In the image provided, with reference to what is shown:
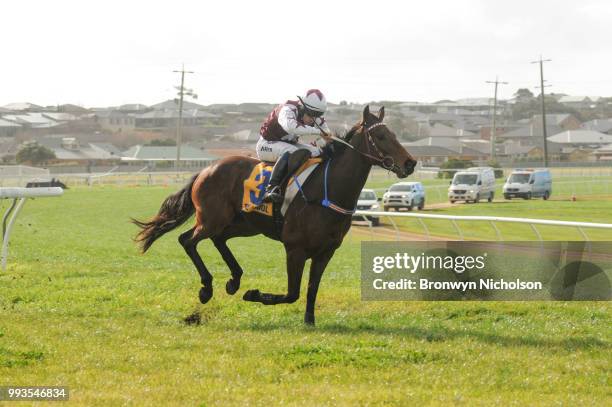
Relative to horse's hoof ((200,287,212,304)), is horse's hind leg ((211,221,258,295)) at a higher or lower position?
higher

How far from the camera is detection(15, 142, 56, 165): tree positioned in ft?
405

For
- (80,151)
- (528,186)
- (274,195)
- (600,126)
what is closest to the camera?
(274,195)

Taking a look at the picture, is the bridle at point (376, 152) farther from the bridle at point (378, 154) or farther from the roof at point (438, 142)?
the roof at point (438, 142)

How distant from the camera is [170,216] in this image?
469 inches

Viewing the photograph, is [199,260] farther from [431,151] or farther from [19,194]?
[431,151]

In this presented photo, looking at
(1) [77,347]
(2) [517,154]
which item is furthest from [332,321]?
(2) [517,154]

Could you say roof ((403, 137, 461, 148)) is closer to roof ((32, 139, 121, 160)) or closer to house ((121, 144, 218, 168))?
house ((121, 144, 218, 168))

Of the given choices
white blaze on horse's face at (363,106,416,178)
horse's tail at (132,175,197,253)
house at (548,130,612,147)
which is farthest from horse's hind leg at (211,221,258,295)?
house at (548,130,612,147)

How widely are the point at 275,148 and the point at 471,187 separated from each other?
139 feet

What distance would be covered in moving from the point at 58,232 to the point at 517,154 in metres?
130

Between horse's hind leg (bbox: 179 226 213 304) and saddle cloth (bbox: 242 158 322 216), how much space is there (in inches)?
29.5

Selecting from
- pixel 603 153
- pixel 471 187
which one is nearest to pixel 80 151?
pixel 603 153

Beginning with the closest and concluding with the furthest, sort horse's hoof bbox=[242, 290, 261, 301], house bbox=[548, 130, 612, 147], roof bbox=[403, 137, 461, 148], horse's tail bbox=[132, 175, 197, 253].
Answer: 1. horse's hoof bbox=[242, 290, 261, 301]
2. horse's tail bbox=[132, 175, 197, 253]
3. roof bbox=[403, 137, 461, 148]
4. house bbox=[548, 130, 612, 147]

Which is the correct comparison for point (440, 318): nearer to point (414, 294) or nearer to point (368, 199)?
point (414, 294)
